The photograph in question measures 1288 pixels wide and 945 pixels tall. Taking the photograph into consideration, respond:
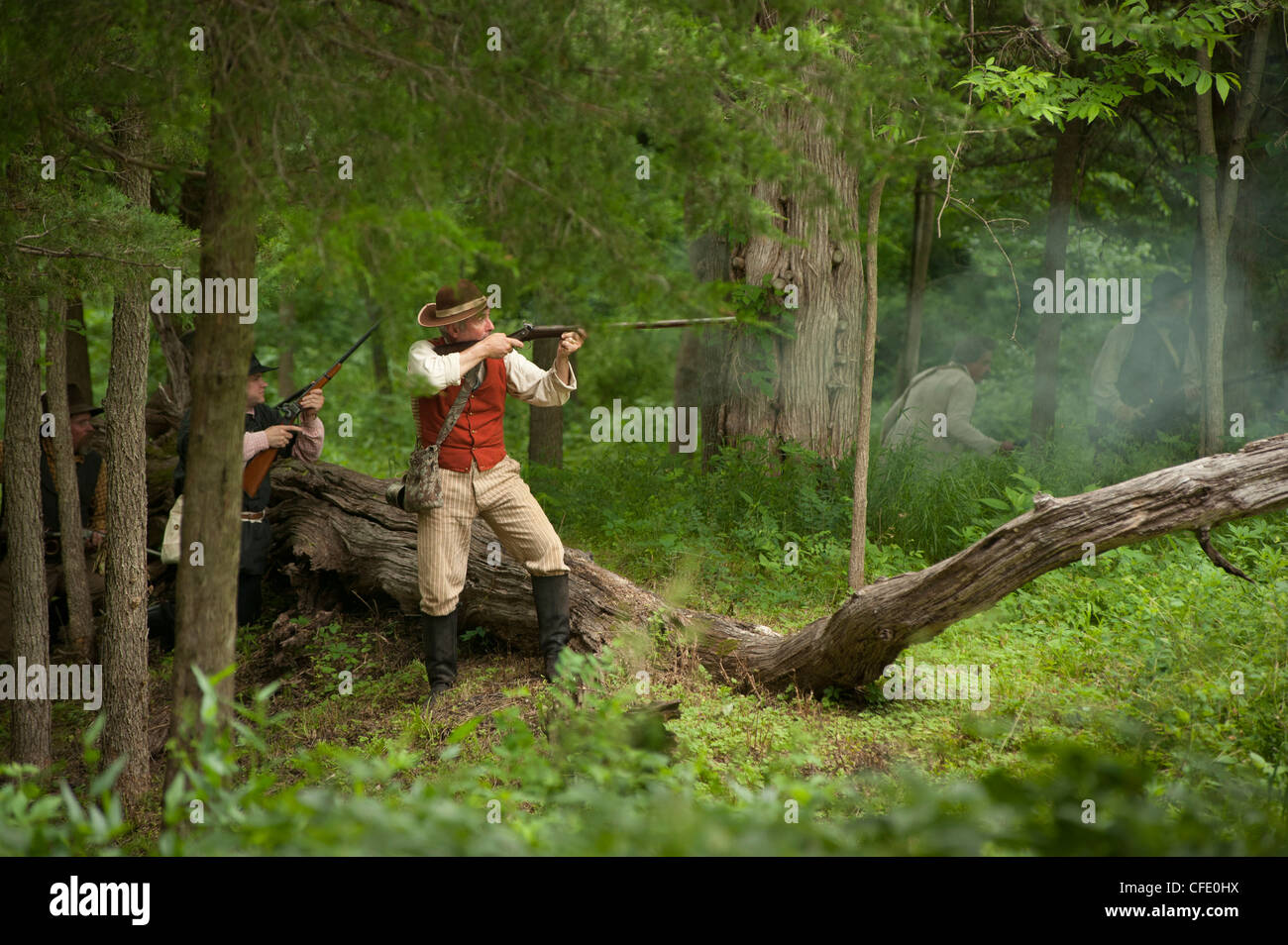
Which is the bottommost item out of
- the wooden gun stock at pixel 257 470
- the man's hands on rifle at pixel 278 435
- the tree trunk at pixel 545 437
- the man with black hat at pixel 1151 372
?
the wooden gun stock at pixel 257 470

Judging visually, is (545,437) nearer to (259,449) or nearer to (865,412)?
(259,449)

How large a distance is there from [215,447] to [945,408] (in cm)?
781

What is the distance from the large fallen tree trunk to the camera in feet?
16.5

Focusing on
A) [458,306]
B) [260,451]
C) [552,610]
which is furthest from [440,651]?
[260,451]

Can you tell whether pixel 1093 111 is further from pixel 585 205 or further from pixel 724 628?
pixel 585 205

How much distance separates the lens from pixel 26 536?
6367 millimetres

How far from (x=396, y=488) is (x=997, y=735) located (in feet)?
12.1

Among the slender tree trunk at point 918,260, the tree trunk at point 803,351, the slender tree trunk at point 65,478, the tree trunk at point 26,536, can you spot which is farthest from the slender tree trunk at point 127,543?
the slender tree trunk at point 918,260

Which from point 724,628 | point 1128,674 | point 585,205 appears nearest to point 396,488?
point 724,628

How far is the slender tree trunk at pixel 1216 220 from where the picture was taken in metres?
8.60

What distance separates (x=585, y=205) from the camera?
3572mm

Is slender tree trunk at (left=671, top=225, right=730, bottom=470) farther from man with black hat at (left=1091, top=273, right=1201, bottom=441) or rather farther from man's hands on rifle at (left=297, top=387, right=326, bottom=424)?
man with black hat at (left=1091, top=273, right=1201, bottom=441)

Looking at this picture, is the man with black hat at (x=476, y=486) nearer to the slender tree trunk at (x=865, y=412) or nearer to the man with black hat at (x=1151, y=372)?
the slender tree trunk at (x=865, y=412)

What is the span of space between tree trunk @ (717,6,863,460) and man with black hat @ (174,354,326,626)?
379 centimetres
